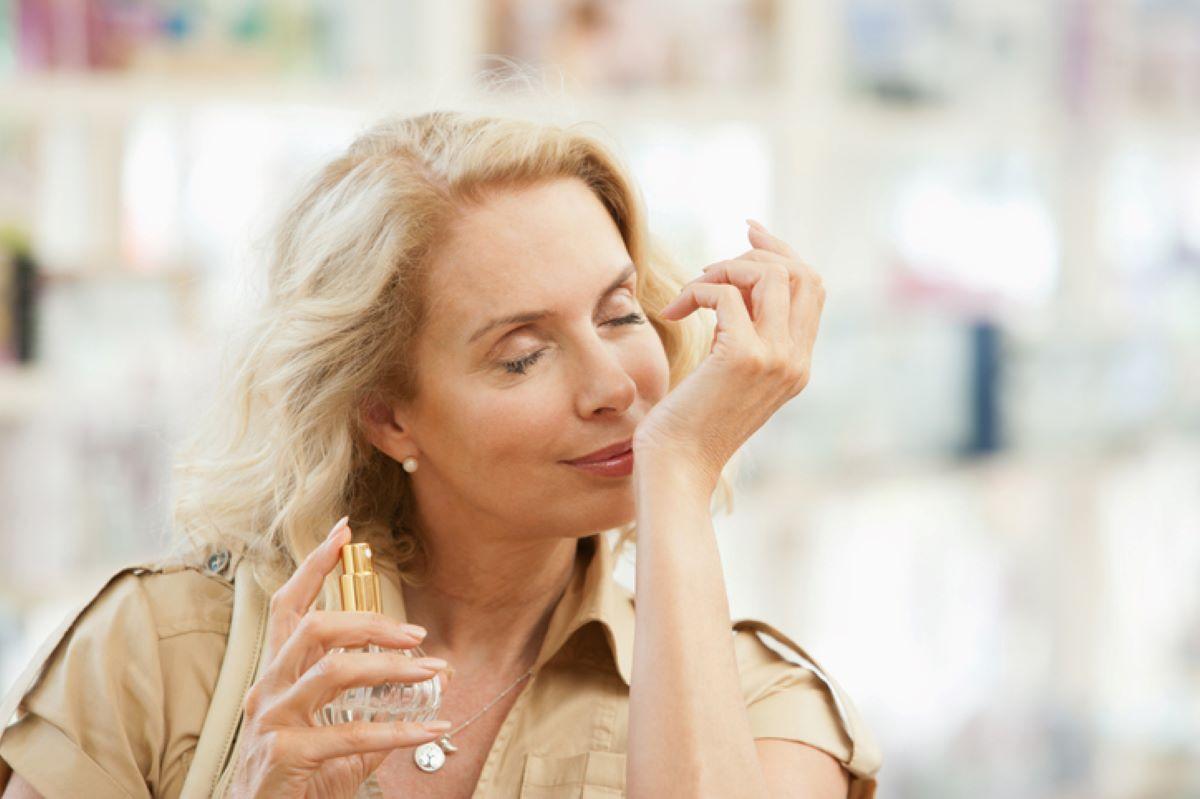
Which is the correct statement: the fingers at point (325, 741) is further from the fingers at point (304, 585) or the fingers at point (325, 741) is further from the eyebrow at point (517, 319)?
the eyebrow at point (517, 319)

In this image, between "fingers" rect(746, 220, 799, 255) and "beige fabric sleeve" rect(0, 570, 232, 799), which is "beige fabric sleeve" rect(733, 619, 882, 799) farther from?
"beige fabric sleeve" rect(0, 570, 232, 799)

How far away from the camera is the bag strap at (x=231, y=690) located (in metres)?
1.40

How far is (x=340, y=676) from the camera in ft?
3.86

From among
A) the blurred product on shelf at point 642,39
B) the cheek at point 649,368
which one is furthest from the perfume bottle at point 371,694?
the blurred product on shelf at point 642,39

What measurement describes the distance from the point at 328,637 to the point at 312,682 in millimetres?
37

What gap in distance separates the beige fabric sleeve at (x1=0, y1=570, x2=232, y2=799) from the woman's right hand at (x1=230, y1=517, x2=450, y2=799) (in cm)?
24

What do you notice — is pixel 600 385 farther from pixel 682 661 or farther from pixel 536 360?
pixel 682 661

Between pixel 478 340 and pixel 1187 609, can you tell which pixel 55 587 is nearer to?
pixel 478 340

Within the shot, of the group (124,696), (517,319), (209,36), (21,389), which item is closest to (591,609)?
(517,319)

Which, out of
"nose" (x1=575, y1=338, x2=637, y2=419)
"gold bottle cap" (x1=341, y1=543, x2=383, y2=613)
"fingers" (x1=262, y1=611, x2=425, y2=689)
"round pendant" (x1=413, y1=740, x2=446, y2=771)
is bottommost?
"round pendant" (x1=413, y1=740, x2=446, y2=771)

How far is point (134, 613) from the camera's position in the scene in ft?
4.90

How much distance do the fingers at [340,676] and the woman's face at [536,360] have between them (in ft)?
0.87

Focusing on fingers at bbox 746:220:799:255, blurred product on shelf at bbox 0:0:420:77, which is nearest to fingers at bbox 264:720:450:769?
fingers at bbox 746:220:799:255

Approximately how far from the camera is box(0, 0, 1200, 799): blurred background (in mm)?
2861
